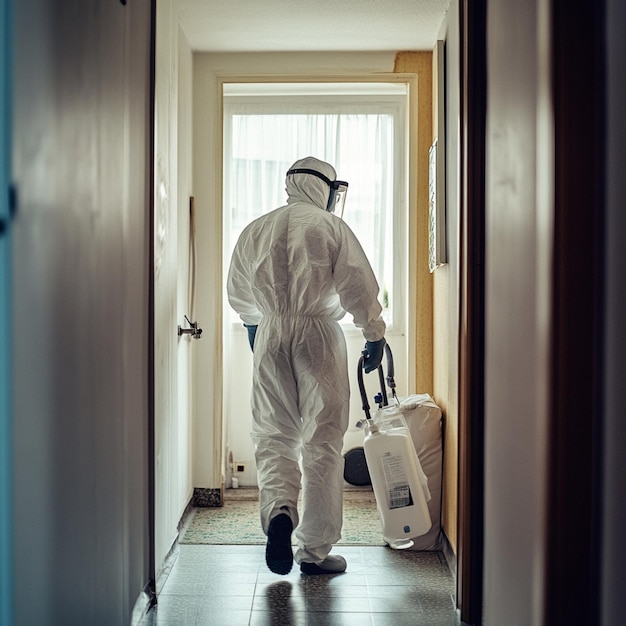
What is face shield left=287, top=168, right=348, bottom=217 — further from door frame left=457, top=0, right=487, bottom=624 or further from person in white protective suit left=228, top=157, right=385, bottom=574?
door frame left=457, top=0, right=487, bottom=624

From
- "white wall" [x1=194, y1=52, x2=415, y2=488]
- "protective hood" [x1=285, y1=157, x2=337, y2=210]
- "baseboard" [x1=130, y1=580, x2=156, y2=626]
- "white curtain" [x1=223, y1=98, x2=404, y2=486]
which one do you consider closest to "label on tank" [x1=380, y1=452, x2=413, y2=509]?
"baseboard" [x1=130, y1=580, x2=156, y2=626]

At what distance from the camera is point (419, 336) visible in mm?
4016

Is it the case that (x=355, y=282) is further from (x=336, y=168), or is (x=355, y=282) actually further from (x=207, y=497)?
(x=207, y=497)

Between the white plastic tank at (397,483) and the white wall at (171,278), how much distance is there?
0.83 metres

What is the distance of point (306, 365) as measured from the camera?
3068mm

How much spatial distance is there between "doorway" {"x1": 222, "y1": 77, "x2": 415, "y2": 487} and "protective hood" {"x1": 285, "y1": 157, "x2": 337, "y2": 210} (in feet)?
3.27

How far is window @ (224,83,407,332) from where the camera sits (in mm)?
4340

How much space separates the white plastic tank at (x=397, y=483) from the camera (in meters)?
3.02

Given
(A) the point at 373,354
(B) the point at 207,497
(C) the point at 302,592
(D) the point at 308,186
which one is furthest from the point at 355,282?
(B) the point at 207,497

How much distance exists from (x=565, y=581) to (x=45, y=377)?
1061 millimetres

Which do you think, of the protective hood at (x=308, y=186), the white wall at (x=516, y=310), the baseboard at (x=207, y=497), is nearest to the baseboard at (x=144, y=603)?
the white wall at (x=516, y=310)

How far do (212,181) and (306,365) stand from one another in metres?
1.39

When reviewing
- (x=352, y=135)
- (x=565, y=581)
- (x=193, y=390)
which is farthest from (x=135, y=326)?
(x=352, y=135)

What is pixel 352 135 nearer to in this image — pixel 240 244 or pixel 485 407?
pixel 240 244
